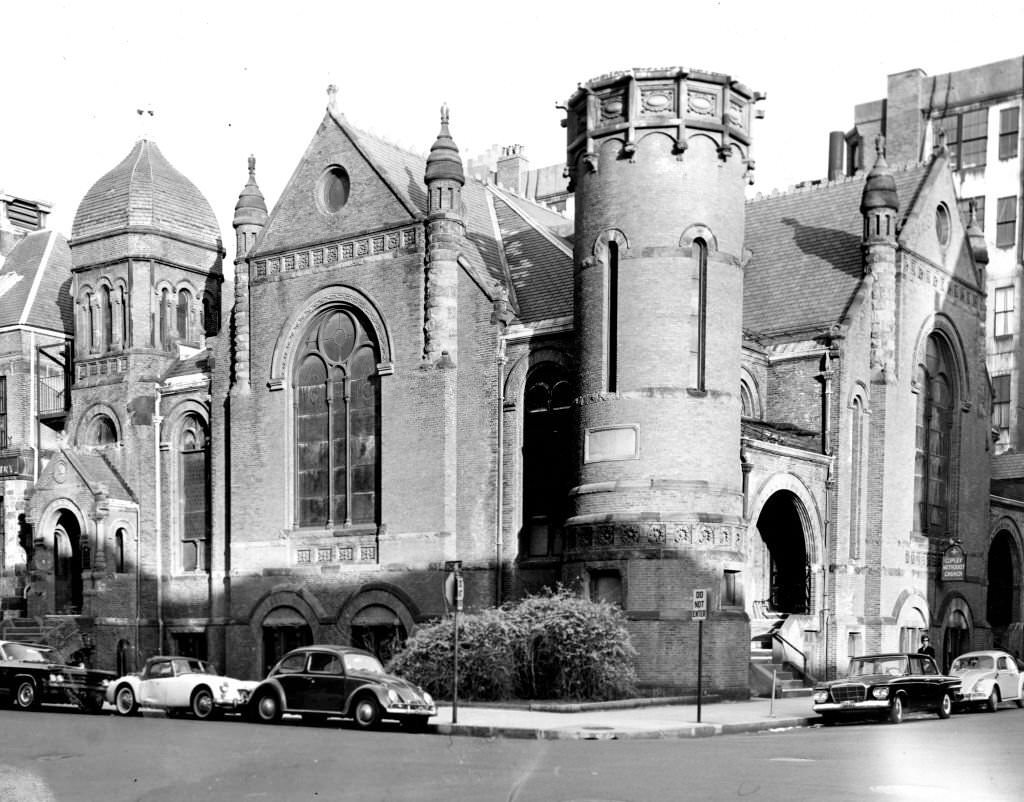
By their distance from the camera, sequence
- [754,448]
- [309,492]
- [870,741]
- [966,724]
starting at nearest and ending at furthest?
[870,741] → [966,724] → [754,448] → [309,492]

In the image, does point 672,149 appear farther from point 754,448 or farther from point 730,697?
point 730,697

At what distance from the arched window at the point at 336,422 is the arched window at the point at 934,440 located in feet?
48.6

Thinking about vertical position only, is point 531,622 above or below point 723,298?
below

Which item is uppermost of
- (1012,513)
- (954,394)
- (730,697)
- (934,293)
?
(934,293)

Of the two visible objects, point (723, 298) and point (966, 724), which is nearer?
point (966, 724)

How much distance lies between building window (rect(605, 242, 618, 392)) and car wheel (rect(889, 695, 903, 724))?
9.20 meters

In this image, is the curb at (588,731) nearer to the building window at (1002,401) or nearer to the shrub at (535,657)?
the shrub at (535,657)

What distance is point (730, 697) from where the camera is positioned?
31141 mm

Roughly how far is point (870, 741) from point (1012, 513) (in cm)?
2797

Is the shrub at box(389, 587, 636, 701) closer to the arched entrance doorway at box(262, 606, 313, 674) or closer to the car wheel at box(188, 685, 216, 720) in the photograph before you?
the car wheel at box(188, 685, 216, 720)

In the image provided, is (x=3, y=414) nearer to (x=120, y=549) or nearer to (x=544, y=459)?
(x=120, y=549)

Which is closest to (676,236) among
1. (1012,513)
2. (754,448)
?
(754,448)

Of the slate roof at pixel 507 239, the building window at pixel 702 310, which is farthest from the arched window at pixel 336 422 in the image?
the building window at pixel 702 310

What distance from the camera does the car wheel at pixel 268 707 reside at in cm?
2480
